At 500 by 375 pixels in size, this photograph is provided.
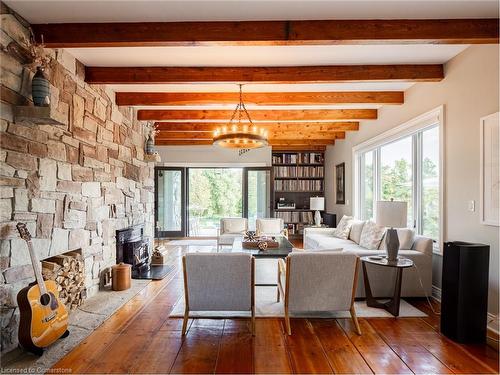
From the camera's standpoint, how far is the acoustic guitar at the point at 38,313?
232cm

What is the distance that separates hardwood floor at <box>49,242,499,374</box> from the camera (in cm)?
223

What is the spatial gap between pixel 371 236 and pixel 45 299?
156 inches

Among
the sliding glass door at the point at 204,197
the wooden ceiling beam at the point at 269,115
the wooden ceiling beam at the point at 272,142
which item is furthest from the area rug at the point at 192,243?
the wooden ceiling beam at the point at 269,115

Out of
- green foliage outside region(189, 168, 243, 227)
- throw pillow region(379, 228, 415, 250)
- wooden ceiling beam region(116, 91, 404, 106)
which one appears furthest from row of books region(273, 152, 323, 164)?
throw pillow region(379, 228, 415, 250)

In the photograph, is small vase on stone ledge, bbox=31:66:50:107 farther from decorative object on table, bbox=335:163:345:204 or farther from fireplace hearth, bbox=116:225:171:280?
decorative object on table, bbox=335:163:345:204

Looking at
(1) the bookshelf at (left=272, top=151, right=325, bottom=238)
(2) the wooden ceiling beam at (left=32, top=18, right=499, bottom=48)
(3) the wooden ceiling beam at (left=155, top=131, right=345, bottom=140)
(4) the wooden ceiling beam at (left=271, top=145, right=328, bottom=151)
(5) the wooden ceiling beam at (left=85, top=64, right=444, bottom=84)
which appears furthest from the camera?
(1) the bookshelf at (left=272, top=151, right=325, bottom=238)

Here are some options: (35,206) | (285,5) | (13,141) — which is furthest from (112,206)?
(285,5)

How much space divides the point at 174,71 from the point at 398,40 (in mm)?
2257

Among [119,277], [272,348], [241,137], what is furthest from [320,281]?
[119,277]

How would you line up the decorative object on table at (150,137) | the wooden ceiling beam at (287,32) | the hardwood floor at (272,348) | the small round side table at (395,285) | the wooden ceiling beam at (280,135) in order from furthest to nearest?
the wooden ceiling beam at (280,135)
the decorative object on table at (150,137)
the small round side table at (395,285)
the wooden ceiling beam at (287,32)
the hardwood floor at (272,348)

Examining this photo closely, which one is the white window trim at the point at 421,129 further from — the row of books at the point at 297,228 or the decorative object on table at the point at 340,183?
the row of books at the point at 297,228

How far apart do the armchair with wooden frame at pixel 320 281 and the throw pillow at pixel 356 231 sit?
249cm

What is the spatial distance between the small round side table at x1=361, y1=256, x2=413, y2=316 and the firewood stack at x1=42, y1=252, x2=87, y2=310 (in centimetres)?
305

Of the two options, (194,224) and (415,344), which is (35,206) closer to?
(415,344)
